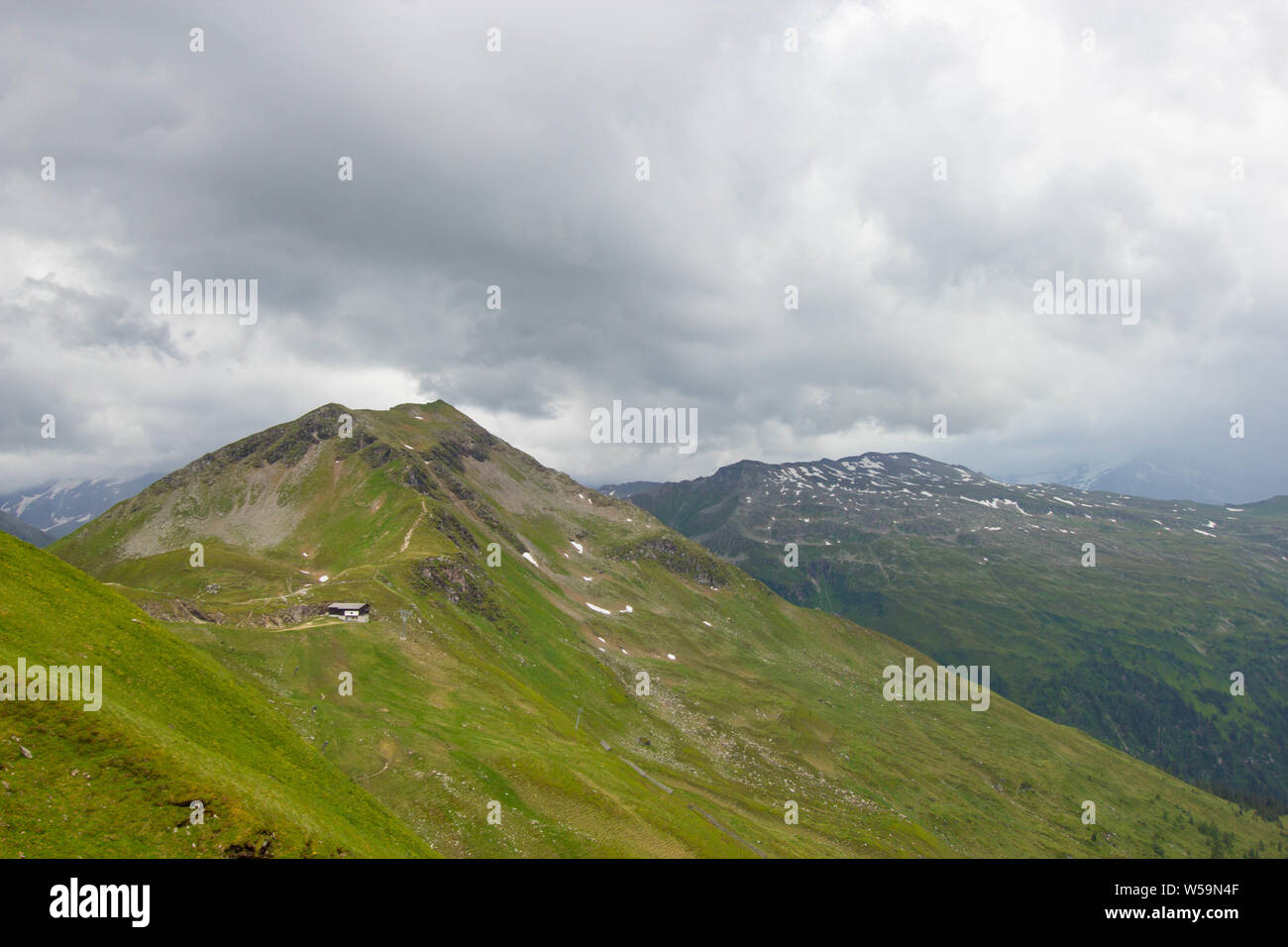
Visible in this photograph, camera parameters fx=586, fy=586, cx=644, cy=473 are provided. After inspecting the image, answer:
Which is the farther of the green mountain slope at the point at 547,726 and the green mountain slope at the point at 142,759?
the green mountain slope at the point at 547,726

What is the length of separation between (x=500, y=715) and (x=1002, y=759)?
19294cm

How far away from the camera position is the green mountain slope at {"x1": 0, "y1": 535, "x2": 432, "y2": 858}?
2372 centimetres

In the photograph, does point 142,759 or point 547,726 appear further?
point 547,726

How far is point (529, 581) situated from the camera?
187 metres

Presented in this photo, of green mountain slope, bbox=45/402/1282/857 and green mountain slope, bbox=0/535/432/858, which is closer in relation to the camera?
green mountain slope, bbox=0/535/432/858

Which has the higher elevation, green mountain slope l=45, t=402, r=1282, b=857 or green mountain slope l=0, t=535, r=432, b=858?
green mountain slope l=0, t=535, r=432, b=858

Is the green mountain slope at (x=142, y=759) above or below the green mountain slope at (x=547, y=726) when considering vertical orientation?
above

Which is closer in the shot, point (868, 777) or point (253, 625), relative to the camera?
point (253, 625)

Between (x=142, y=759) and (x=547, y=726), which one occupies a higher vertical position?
(x=142, y=759)

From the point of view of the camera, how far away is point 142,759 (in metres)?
27.2

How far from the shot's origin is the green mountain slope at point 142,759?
77.8ft
